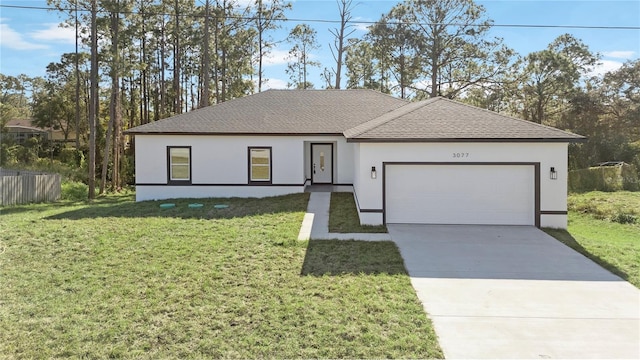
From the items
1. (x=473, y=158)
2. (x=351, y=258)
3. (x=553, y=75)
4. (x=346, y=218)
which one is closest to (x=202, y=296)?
(x=351, y=258)

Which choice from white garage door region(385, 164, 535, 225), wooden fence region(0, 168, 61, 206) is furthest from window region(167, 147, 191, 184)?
white garage door region(385, 164, 535, 225)

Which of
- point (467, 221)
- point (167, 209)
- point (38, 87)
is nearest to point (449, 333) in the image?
point (467, 221)

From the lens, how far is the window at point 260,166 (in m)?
15.7

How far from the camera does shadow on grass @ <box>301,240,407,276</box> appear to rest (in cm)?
705

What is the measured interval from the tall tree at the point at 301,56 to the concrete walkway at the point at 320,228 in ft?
88.2

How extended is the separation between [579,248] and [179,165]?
13506 millimetres

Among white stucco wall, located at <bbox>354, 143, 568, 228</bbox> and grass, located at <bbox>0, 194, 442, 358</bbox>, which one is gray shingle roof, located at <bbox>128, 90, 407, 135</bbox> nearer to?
white stucco wall, located at <bbox>354, 143, 568, 228</bbox>

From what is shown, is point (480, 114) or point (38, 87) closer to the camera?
point (480, 114)

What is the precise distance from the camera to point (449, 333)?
15.8 ft

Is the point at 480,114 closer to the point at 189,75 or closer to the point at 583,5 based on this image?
the point at 583,5

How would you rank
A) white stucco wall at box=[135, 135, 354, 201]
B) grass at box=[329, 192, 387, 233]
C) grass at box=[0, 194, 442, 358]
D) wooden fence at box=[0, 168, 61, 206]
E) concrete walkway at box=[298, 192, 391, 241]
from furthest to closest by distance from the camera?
white stucco wall at box=[135, 135, 354, 201] < wooden fence at box=[0, 168, 61, 206] < grass at box=[329, 192, 387, 233] < concrete walkway at box=[298, 192, 391, 241] < grass at box=[0, 194, 442, 358]

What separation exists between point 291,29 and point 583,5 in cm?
2531

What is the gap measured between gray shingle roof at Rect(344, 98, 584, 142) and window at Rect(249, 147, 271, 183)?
16.9 feet

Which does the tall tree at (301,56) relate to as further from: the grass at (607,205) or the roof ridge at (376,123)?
the grass at (607,205)
